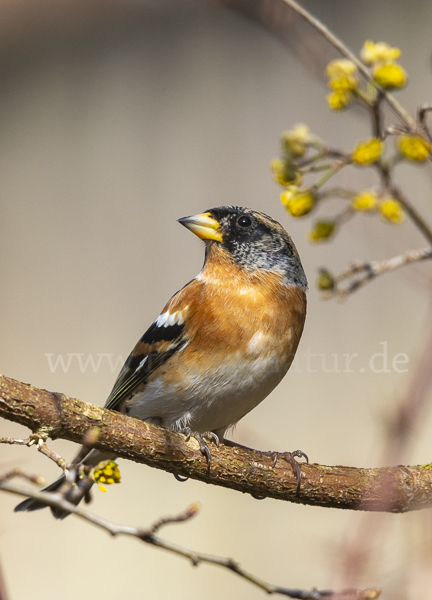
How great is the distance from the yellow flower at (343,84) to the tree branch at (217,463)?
110cm

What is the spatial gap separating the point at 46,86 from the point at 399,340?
10.5 ft

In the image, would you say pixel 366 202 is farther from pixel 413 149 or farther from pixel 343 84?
pixel 343 84

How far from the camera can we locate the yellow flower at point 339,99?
5.42 ft

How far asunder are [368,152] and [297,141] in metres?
0.30

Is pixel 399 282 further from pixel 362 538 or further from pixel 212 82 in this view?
pixel 362 538

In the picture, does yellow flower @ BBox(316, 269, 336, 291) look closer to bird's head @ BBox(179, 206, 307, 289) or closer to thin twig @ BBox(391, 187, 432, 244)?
thin twig @ BBox(391, 187, 432, 244)

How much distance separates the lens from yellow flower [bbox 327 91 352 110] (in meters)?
1.65

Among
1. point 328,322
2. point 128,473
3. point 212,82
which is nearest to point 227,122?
point 212,82

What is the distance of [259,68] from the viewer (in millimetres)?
4793

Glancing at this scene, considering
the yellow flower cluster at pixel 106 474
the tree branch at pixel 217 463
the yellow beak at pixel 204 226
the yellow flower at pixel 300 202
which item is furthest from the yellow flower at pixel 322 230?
the yellow beak at pixel 204 226

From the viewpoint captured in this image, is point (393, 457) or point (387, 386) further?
point (387, 386)

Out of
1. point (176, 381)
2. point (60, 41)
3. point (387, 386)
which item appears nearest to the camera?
point (176, 381)

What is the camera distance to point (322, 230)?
1829 mm

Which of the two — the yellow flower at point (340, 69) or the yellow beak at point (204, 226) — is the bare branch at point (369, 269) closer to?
the yellow flower at point (340, 69)
